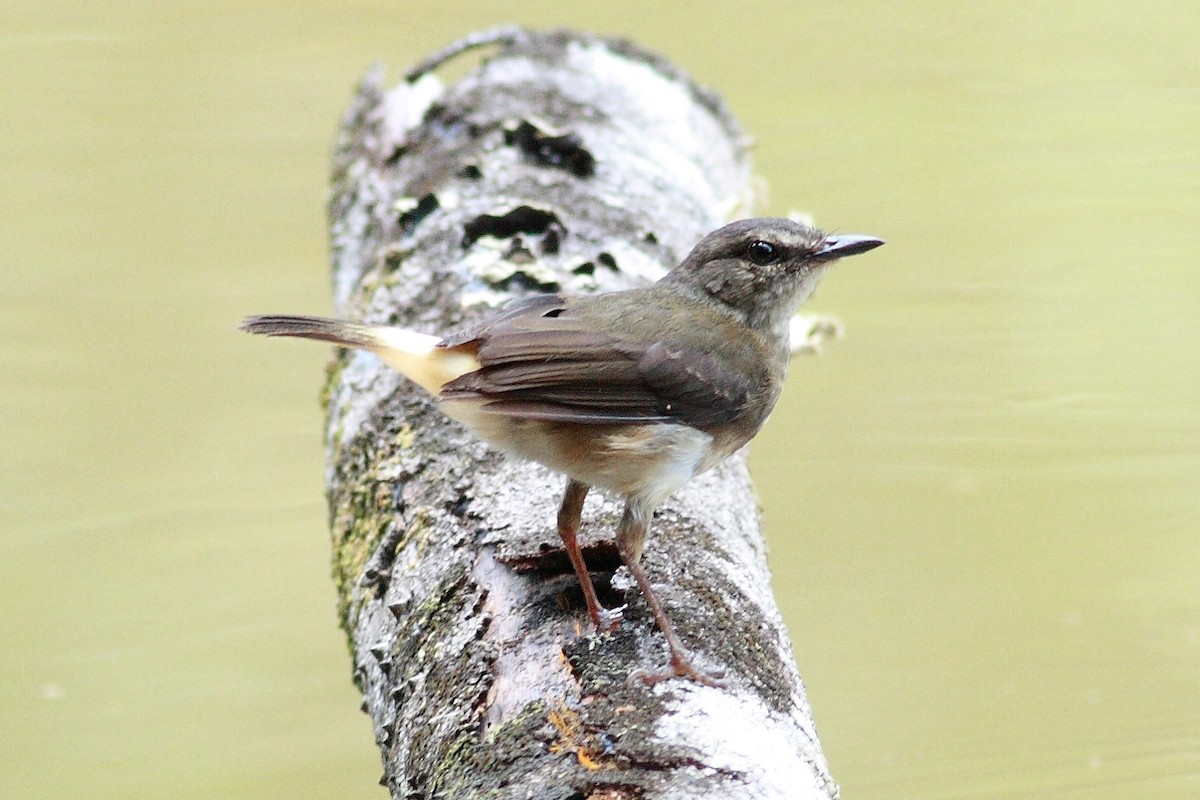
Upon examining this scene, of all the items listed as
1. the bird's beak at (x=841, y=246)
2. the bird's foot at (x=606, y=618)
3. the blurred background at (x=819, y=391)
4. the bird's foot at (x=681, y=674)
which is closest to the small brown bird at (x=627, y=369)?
the bird's beak at (x=841, y=246)

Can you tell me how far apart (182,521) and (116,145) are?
11.2 feet

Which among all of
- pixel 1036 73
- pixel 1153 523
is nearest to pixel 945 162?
pixel 1036 73

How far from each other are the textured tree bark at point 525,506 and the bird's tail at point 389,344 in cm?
26

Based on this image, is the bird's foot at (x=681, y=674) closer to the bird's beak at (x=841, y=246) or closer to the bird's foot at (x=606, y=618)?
the bird's foot at (x=606, y=618)

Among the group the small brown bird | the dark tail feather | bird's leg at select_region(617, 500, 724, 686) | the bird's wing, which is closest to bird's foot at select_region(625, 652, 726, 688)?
bird's leg at select_region(617, 500, 724, 686)

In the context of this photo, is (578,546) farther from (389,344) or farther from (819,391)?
(819,391)

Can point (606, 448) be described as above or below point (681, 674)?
above

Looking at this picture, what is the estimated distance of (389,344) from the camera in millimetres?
3018

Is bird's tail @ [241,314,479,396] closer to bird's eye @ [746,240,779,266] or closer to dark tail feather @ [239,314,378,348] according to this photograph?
dark tail feather @ [239,314,378,348]

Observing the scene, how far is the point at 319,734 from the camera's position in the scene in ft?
18.5

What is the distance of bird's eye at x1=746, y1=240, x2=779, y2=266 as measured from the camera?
10.9 feet

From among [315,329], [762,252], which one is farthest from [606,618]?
[762,252]

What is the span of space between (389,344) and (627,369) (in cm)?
55

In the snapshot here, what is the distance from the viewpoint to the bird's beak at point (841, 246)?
329 centimetres
